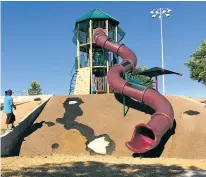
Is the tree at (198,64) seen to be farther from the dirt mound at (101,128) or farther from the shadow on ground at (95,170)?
the shadow on ground at (95,170)

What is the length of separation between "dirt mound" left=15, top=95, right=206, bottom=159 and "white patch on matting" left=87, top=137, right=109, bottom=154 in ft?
1.09

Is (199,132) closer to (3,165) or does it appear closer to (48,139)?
(48,139)

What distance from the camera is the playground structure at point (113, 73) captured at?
15.3 meters

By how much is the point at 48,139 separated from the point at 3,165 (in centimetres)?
523

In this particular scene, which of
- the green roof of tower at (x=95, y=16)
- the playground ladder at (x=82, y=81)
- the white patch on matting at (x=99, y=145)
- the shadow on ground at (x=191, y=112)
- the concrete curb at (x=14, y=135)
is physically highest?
the green roof of tower at (x=95, y=16)

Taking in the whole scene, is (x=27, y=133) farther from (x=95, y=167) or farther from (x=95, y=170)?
(x=95, y=170)

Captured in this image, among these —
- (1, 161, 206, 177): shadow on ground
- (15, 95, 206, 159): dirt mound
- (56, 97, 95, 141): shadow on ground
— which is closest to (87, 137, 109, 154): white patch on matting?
(15, 95, 206, 159): dirt mound

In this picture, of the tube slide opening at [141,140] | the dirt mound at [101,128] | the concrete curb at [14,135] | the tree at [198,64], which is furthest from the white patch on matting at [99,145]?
the tree at [198,64]

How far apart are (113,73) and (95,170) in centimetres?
1104

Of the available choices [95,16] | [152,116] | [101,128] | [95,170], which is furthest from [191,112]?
[95,16]

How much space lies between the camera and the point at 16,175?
917 cm

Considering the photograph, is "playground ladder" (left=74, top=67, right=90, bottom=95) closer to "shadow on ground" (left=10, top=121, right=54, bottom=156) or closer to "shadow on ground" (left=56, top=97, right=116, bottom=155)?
"shadow on ground" (left=56, top=97, right=116, bottom=155)

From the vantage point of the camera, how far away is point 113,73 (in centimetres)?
2095

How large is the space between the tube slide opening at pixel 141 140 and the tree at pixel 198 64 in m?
27.9
